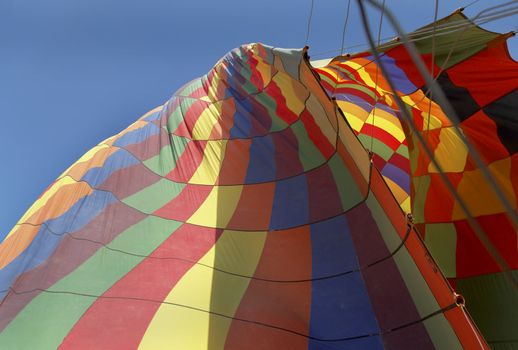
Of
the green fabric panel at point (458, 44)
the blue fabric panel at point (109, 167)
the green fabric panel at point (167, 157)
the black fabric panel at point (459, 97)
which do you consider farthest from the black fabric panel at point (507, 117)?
the blue fabric panel at point (109, 167)

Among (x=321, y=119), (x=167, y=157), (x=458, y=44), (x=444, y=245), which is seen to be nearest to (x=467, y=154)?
(x=444, y=245)

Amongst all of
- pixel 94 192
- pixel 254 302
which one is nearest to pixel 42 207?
pixel 94 192

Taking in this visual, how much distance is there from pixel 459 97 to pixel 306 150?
1.51m

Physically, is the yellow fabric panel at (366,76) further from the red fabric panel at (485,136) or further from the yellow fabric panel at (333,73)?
the red fabric panel at (485,136)

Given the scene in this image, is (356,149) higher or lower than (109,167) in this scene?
lower

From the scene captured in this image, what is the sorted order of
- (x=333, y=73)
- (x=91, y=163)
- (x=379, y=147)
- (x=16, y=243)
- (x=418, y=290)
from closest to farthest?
(x=418, y=290) < (x=16, y=243) < (x=333, y=73) < (x=91, y=163) < (x=379, y=147)

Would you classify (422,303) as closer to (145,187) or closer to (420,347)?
(420,347)

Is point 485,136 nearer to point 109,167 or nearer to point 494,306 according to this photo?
point 494,306

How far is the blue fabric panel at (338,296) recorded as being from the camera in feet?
12.3

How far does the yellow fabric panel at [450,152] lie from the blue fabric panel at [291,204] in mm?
1361

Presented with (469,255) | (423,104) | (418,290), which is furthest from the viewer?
(423,104)

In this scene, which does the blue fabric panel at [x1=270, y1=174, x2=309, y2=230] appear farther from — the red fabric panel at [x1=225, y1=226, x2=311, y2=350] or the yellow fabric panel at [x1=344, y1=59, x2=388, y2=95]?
the yellow fabric panel at [x1=344, y1=59, x2=388, y2=95]

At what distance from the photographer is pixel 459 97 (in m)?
4.70

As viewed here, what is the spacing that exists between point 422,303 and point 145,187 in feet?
8.89
